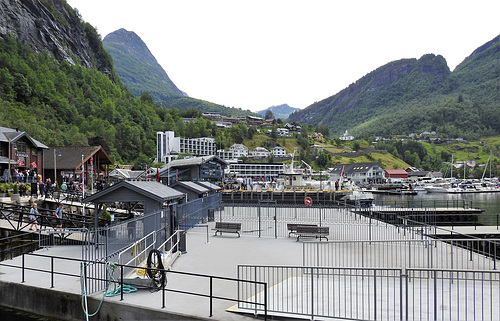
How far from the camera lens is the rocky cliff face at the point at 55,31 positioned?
408ft

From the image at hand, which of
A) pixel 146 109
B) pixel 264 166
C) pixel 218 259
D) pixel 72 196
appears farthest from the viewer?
pixel 146 109

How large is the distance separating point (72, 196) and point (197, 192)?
47.4ft

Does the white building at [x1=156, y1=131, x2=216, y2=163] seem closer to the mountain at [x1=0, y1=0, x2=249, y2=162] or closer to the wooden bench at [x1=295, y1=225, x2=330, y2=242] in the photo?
the mountain at [x1=0, y1=0, x2=249, y2=162]

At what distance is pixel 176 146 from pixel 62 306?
6069 inches

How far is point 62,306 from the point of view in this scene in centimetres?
1059

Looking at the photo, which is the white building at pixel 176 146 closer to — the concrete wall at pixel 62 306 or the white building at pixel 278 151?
the white building at pixel 278 151

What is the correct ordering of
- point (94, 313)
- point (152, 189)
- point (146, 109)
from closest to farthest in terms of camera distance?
1. point (94, 313)
2. point (152, 189)
3. point (146, 109)

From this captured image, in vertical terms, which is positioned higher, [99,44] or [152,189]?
[99,44]

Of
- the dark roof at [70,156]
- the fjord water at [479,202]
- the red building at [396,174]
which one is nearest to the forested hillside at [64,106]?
the dark roof at [70,156]

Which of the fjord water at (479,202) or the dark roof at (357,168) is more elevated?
the dark roof at (357,168)

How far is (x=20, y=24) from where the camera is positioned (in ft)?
416

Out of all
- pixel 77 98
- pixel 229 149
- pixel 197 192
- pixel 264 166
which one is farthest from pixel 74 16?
pixel 197 192

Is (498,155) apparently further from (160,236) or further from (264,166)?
(160,236)

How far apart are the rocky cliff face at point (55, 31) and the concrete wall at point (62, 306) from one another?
13226 centimetres
